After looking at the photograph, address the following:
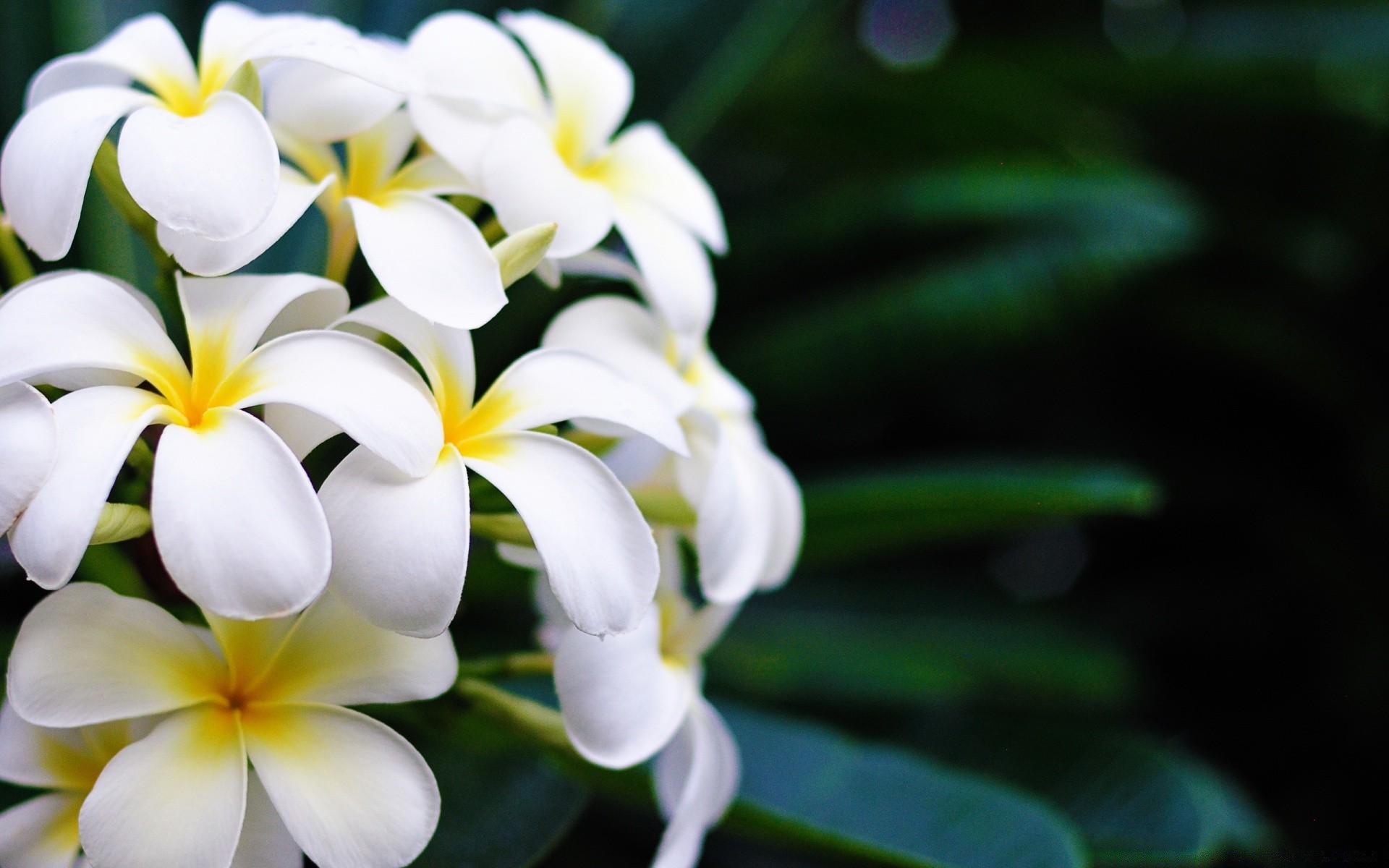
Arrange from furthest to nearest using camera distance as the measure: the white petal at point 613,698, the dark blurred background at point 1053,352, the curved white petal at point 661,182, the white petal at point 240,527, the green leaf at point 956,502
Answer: the dark blurred background at point 1053,352 < the green leaf at point 956,502 < the curved white petal at point 661,182 < the white petal at point 613,698 < the white petal at point 240,527

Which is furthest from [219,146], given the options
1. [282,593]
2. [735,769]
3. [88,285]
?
[735,769]

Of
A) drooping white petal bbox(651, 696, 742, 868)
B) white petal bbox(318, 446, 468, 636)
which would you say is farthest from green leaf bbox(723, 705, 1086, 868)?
white petal bbox(318, 446, 468, 636)

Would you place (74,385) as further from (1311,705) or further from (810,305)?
(1311,705)

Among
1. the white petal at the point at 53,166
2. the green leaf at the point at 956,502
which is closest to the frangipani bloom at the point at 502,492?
the white petal at the point at 53,166

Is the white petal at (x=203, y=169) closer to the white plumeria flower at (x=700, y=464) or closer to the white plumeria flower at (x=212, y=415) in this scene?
the white plumeria flower at (x=212, y=415)

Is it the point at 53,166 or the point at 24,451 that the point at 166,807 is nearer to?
the point at 24,451

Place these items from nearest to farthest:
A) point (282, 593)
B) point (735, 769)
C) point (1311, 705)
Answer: point (282, 593) < point (735, 769) < point (1311, 705)
